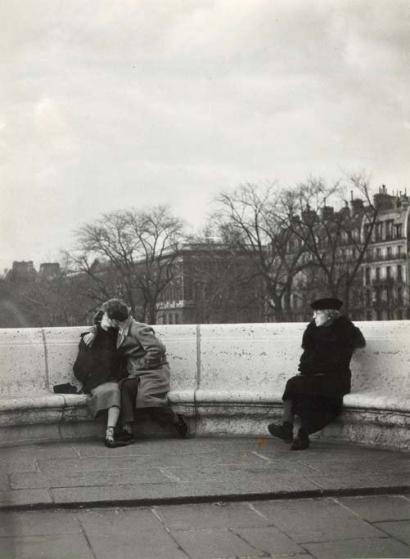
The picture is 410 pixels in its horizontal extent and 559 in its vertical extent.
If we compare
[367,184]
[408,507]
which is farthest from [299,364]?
[367,184]

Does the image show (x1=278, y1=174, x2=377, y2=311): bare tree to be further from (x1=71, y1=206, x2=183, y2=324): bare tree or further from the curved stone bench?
the curved stone bench

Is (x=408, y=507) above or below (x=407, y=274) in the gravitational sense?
below

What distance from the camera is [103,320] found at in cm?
715

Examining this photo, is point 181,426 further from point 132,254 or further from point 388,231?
point 388,231

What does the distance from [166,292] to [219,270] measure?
5.86 meters

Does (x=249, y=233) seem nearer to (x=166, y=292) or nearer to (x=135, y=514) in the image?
(x=166, y=292)

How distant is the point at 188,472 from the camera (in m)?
5.50

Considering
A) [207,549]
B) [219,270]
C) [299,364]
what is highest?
[219,270]

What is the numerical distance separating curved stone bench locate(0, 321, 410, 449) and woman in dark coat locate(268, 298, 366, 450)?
0.50 ft

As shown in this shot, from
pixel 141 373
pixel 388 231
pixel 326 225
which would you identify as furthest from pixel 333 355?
pixel 388 231

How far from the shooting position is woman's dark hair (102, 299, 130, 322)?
7094 mm

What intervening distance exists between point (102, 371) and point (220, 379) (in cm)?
96

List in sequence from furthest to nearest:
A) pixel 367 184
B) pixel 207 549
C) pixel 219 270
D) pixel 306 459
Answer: pixel 219 270
pixel 367 184
pixel 306 459
pixel 207 549

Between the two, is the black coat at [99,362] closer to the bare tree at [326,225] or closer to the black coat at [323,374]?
Answer: the black coat at [323,374]
